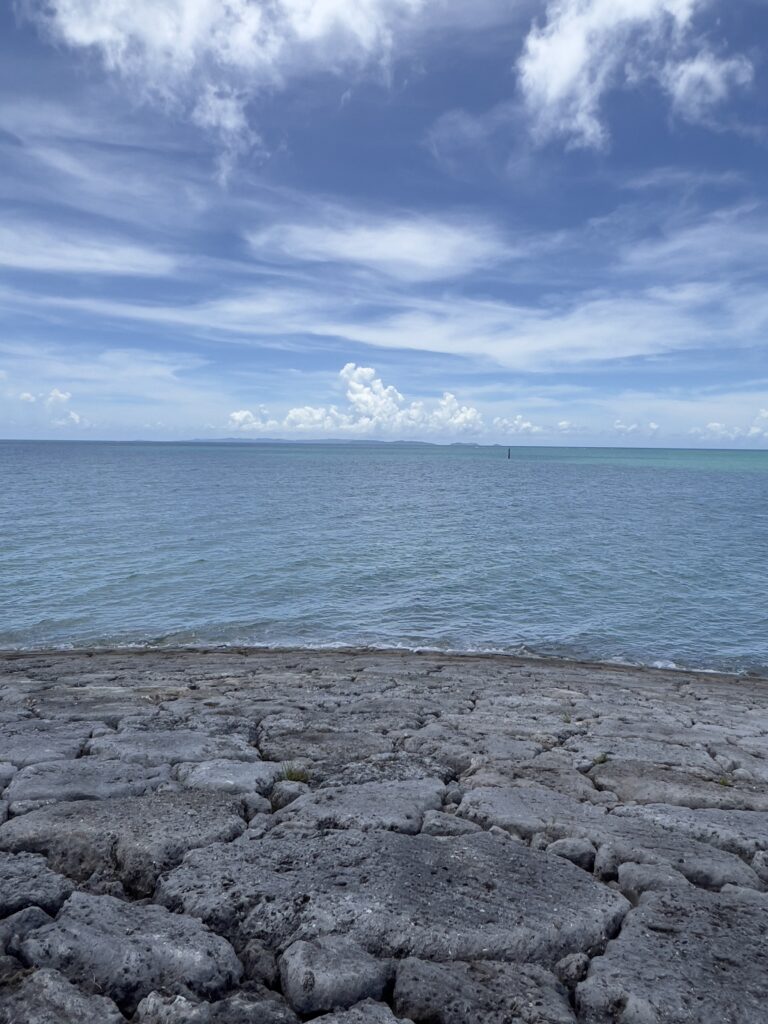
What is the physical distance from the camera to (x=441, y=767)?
7973mm

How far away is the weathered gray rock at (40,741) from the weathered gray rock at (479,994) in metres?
5.26

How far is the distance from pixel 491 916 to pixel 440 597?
1969 cm

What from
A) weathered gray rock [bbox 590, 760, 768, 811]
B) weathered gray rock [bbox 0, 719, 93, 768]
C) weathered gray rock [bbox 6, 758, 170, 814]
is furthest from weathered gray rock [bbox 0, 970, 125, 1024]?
weathered gray rock [bbox 590, 760, 768, 811]

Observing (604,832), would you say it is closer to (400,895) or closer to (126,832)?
(400,895)

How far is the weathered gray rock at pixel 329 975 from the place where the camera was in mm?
4102

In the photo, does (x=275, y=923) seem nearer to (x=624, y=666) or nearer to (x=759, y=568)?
(x=624, y=666)

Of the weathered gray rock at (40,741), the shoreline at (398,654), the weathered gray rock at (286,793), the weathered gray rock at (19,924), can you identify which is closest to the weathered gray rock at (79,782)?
the weathered gray rock at (40,741)

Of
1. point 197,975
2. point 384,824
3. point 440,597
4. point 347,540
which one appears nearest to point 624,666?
point 440,597

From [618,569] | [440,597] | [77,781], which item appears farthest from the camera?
[618,569]

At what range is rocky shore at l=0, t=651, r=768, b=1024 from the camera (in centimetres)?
416

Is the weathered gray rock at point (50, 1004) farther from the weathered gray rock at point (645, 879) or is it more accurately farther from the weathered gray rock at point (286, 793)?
the weathered gray rock at point (645, 879)

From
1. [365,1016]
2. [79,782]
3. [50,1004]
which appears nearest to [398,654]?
[79,782]

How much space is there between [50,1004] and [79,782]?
3252 mm

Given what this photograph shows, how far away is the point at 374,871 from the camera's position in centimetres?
536
